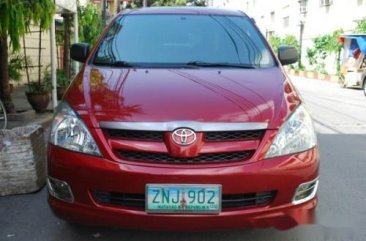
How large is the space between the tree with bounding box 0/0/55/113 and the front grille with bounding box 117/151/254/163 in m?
4.23

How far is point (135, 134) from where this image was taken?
297 cm

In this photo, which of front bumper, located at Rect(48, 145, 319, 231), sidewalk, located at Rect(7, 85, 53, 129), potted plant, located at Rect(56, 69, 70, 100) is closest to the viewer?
front bumper, located at Rect(48, 145, 319, 231)

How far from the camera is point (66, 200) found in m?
3.12

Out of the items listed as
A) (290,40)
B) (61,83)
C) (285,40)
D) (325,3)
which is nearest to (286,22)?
(285,40)

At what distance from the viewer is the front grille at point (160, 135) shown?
2.95 meters

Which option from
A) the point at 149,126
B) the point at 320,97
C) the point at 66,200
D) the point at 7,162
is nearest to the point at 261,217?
the point at 149,126

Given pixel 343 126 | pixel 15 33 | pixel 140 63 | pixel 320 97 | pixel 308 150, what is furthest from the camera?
pixel 320 97

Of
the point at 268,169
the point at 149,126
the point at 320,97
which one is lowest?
the point at 320,97

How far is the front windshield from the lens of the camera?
410cm

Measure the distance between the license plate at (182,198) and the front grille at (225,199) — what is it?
0.21 feet

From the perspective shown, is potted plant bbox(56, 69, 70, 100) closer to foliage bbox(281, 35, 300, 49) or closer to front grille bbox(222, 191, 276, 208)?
front grille bbox(222, 191, 276, 208)

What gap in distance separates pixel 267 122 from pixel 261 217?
0.56 m

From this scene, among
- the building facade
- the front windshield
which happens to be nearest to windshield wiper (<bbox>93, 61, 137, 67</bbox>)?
the front windshield

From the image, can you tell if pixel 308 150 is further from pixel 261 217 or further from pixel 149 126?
pixel 149 126
